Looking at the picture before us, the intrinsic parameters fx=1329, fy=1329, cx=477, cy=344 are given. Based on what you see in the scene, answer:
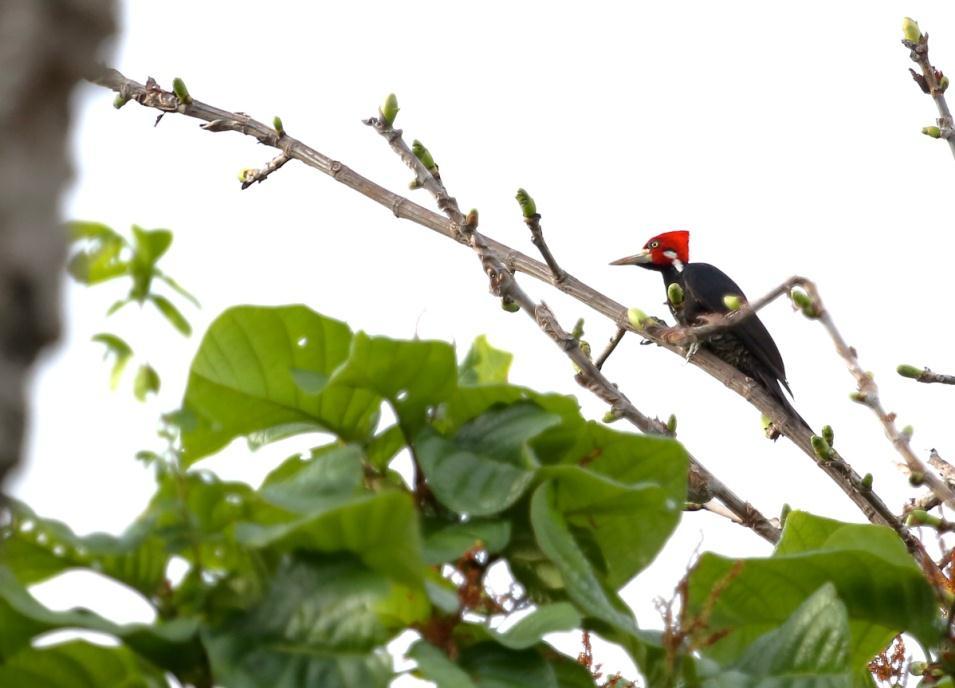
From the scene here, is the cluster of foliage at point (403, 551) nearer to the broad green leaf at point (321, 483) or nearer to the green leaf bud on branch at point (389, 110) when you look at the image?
the broad green leaf at point (321, 483)

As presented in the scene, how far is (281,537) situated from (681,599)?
0.49m

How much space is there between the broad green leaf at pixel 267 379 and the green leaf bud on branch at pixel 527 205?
1352 millimetres

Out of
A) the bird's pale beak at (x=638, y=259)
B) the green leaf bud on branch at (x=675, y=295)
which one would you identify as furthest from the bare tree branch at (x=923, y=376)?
the bird's pale beak at (x=638, y=259)

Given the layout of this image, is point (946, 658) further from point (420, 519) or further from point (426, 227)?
point (426, 227)

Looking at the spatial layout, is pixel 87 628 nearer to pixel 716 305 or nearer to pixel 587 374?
pixel 587 374

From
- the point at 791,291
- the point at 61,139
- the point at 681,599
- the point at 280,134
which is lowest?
the point at 681,599

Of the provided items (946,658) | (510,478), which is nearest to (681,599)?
(510,478)

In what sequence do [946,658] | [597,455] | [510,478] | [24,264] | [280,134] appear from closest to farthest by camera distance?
[24,264] < [510,478] < [597,455] < [946,658] < [280,134]

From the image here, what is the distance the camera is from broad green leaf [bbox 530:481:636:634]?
129 centimetres

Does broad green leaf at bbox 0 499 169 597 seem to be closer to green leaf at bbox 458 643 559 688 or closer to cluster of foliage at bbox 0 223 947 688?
cluster of foliage at bbox 0 223 947 688

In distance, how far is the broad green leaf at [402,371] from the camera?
1.35m

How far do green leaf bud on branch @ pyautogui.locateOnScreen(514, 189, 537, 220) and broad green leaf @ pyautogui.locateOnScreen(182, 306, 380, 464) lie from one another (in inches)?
53.2

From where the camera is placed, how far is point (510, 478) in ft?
4.39

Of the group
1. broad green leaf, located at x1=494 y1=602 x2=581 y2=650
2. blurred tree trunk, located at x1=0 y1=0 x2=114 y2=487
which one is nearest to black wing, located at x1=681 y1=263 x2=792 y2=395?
broad green leaf, located at x1=494 y1=602 x2=581 y2=650
